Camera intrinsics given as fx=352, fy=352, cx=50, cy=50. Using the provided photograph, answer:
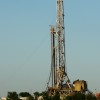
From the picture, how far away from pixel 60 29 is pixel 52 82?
12891 millimetres

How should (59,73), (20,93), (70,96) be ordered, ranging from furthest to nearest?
1. (20,93)
2. (59,73)
3. (70,96)

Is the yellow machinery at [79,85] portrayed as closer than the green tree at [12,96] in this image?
Yes

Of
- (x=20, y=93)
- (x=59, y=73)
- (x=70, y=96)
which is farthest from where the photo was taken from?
(x=20, y=93)

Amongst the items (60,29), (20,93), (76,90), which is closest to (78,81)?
(76,90)

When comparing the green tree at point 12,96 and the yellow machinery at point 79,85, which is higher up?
the yellow machinery at point 79,85

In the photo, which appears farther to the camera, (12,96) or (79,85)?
(12,96)

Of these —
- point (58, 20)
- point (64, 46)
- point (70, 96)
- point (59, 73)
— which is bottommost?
point (70, 96)

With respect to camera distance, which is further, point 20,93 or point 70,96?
point 20,93

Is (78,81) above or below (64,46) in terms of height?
below

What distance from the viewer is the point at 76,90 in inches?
3327

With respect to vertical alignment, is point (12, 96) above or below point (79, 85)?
below

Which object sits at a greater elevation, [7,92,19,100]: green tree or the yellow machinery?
the yellow machinery

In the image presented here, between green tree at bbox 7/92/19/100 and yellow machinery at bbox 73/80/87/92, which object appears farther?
green tree at bbox 7/92/19/100

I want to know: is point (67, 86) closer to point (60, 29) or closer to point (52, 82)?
point (52, 82)
